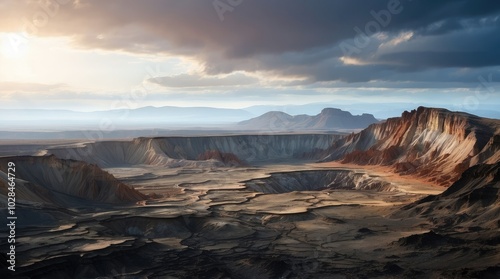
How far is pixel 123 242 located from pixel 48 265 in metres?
7.90

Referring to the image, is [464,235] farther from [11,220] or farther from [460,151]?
[460,151]

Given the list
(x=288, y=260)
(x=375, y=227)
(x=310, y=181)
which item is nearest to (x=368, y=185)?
(x=310, y=181)

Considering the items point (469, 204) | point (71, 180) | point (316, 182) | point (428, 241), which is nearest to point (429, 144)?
point (316, 182)

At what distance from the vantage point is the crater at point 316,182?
8671 cm

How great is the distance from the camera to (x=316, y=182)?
329ft

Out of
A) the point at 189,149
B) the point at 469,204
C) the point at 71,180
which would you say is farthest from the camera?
the point at 189,149

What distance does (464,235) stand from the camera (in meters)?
42.0

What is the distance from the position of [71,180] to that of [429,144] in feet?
237

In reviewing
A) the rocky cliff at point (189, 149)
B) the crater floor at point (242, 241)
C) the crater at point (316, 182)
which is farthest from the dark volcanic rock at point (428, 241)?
the rocky cliff at point (189, 149)

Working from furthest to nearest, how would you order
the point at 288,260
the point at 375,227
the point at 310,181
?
1. the point at 310,181
2. the point at 375,227
3. the point at 288,260

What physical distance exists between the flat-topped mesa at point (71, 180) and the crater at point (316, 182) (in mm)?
25063

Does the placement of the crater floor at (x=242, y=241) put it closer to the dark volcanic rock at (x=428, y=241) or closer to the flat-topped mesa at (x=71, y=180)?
the dark volcanic rock at (x=428, y=241)

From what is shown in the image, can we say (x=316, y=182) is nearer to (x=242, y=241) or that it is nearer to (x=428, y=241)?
(x=242, y=241)

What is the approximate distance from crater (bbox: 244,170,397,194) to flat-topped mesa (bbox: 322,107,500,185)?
9.38 m
